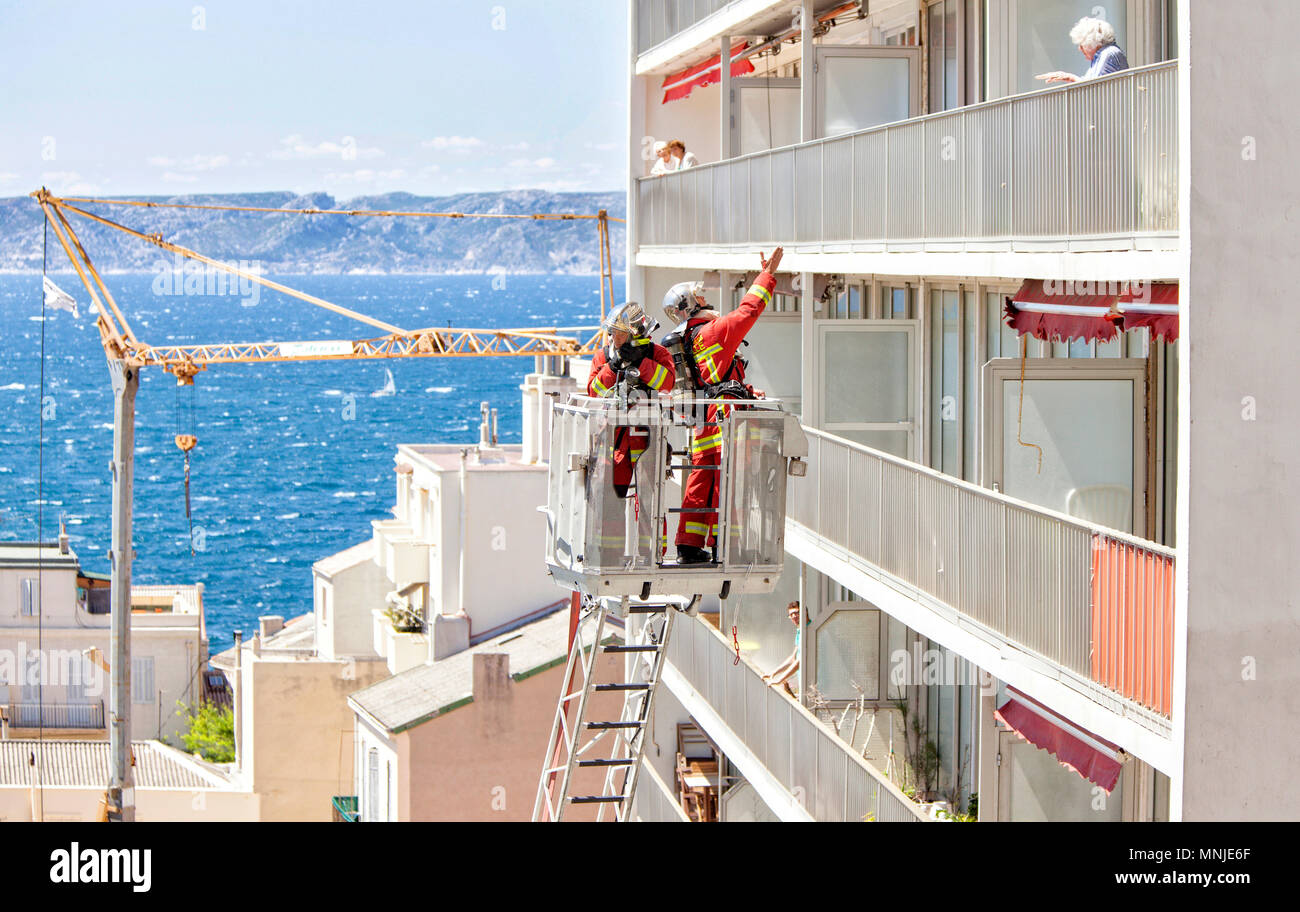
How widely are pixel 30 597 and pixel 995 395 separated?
57.8 meters

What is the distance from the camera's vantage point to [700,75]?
24.8 meters

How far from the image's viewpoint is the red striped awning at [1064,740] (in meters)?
13.8

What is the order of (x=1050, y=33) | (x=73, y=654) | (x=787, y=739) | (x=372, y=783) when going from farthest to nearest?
(x=73, y=654)
(x=372, y=783)
(x=787, y=739)
(x=1050, y=33)

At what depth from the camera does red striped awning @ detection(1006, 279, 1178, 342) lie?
12.5 meters

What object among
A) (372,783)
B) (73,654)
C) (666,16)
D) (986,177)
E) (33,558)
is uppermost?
(666,16)

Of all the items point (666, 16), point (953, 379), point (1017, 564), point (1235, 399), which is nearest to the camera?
point (1235, 399)

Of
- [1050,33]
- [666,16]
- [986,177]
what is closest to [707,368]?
[986,177]

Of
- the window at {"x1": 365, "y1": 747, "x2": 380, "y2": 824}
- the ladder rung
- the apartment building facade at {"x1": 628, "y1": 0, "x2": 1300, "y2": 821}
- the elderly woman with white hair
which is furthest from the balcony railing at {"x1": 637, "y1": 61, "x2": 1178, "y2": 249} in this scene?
the window at {"x1": 365, "y1": 747, "x2": 380, "y2": 824}

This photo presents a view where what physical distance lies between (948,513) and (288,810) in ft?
117

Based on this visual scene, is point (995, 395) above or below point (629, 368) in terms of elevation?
below

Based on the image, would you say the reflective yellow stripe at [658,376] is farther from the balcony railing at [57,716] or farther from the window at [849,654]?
the balcony railing at [57,716]

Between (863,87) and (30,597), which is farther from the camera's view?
(30,597)

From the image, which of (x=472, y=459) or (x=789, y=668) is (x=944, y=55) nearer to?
(x=789, y=668)
